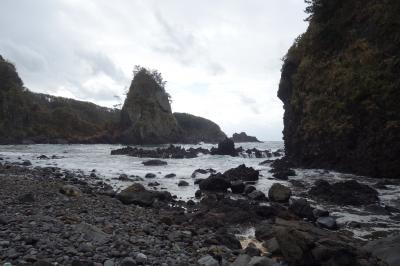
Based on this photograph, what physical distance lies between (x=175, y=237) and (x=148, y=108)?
80605 millimetres

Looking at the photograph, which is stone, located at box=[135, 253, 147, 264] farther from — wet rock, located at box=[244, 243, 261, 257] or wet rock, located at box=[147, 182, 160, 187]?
wet rock, located at box=[147, 182, 160, 187]

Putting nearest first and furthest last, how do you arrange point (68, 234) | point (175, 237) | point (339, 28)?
point (68, 234), point (175, 237), point (339, 28)

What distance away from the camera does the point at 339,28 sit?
30.1 m

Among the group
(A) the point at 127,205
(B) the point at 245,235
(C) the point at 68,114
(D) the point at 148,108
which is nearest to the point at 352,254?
(B) the point at 245,235

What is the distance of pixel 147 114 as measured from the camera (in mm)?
87875

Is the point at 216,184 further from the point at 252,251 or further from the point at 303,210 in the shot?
the point at 252,251

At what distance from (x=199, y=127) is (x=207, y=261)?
377ft

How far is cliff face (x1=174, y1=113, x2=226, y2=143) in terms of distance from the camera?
11912 cm

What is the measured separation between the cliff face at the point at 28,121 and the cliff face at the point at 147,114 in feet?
31.9

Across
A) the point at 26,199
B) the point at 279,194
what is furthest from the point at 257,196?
the point at 26,199

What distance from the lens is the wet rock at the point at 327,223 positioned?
12587mm

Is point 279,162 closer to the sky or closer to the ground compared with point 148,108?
closer to the ground

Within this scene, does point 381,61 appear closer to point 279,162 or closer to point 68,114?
point 279,162

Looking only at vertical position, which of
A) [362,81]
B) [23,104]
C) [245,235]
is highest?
[23,104]
